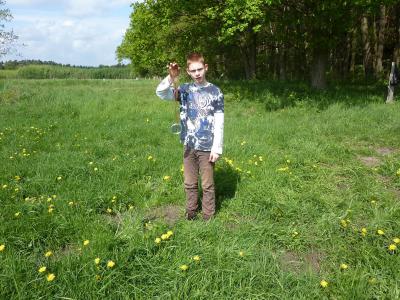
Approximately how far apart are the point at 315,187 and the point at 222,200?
4.63 feet

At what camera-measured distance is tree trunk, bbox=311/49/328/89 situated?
42.2 ft

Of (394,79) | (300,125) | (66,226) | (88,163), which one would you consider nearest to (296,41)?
(394,79)

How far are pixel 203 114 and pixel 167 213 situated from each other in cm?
139

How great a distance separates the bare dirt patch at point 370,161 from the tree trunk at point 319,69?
7.60 meters

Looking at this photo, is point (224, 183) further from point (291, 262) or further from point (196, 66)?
point (196, 66)

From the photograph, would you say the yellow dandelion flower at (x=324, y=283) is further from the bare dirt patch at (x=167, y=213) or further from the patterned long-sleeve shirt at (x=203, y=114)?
the bare dirt patch at (x=167, y=213)

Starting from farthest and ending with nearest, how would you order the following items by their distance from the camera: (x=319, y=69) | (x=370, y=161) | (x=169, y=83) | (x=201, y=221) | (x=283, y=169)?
1. (x=319, y=69)
2. (x=370, y=161)
3. (x=283, y=169)
4. (x=201, y=221)
5. (x=169, y=83)

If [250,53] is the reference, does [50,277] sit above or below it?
below

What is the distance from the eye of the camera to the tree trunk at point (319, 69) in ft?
42.2

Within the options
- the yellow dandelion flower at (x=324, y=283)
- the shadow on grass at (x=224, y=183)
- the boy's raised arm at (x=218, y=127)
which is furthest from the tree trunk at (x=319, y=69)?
the yellow dandelion flower at (x=324, y=283)

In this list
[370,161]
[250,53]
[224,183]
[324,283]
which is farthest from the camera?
[250,53]

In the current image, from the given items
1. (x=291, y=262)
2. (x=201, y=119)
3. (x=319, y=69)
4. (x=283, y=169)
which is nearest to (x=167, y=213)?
(x=201, y=119)

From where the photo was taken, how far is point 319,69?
13047mm

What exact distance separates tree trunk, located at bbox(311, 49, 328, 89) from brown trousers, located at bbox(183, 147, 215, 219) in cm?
1071
